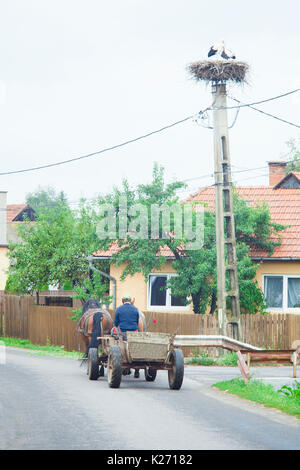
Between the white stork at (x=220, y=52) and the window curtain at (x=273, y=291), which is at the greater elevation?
the white stork at (x=220, y=52)

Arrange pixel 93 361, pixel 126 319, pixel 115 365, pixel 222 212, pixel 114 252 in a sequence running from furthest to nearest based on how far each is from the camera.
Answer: pixel 114 252
pixel 222 212
pixel 93 361
pixel 126 319
pixel 115 365

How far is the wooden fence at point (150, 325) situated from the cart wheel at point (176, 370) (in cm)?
214

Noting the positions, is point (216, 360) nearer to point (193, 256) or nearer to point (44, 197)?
point (193, 256)

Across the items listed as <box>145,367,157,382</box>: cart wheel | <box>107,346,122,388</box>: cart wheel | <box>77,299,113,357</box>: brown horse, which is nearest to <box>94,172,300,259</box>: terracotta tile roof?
<box>77,299,113,357</box>: brown horse

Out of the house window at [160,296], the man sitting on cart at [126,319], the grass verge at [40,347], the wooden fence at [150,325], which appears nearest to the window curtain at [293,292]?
the wooden fence at [150,325]

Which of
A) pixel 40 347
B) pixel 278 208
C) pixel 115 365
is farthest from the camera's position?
pixel 278 208

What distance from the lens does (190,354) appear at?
26500mm

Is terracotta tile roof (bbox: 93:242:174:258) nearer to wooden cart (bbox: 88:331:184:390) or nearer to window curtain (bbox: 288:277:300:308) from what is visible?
window curtain (bbox: 288:277:300:308)

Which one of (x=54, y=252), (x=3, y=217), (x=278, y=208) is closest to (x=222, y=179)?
(x=278, y=208)

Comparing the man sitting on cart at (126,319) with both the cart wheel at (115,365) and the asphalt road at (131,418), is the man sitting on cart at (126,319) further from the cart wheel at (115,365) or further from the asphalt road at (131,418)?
the cart wheel at (115,365)

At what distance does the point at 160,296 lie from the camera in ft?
103
